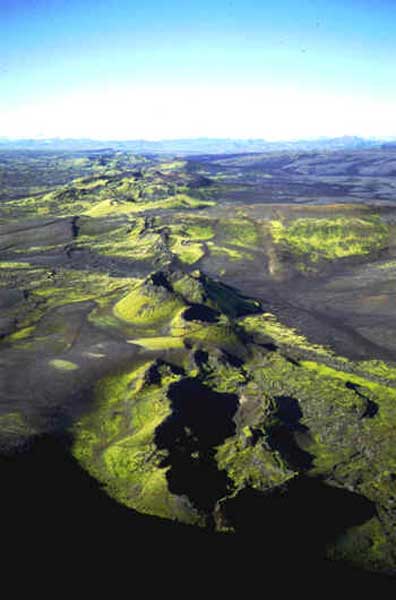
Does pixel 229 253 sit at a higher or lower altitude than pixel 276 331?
higher

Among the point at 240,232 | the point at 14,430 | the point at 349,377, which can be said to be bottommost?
the point at 349,377

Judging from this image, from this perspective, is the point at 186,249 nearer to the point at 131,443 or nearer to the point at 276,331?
the point at 276,331

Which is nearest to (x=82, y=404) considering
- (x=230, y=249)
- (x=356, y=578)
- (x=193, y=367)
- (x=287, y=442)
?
(x=193, y=367)

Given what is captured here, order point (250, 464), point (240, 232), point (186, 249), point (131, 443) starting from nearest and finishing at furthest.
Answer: point (250, 464)
point (131, 443)
point (186, 249)
point (240, 232)

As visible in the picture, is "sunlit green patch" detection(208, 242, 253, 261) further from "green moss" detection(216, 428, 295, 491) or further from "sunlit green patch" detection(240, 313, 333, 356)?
"green moss" detection(216, 428, 295, 491)

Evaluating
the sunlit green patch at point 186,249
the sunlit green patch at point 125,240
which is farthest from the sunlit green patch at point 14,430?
the sunlit green patch at point 125,240

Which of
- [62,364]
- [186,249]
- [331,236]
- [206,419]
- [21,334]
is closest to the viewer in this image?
[206,419]

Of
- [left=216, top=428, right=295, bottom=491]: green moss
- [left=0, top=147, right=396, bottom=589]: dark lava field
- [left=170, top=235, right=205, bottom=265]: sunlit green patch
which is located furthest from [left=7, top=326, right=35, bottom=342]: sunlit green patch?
[left=170, top=235, right=205, bottom=265]: sunlit green patch

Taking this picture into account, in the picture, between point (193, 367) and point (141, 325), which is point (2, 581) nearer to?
point (193, 367)

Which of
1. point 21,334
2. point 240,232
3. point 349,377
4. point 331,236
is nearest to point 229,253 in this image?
point 240,232
